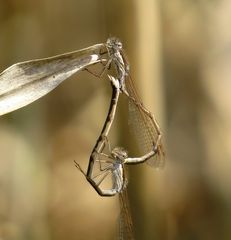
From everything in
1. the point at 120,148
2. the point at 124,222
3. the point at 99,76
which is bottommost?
the point at 124,222

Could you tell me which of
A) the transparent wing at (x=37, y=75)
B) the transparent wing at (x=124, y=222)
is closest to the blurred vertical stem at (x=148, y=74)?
the transparent wing at (x=124, y=222)

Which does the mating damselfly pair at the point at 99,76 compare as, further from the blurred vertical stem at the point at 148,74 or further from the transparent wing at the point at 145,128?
the blurred vertical stem at the point at 148,74

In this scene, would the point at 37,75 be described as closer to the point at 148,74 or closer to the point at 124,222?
the point at 124,222

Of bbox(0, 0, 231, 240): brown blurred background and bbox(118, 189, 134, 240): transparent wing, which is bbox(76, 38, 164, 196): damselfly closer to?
bbox(118, 189, 134, 240): transparent wing

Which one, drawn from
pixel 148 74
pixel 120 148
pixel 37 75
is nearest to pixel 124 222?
pixel 120 148

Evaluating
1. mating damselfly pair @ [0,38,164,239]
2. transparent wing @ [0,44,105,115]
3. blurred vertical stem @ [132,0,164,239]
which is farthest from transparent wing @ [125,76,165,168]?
blurred vertical stem @ [132,0,164,239]

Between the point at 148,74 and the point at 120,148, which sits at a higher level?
the point at 148,74
